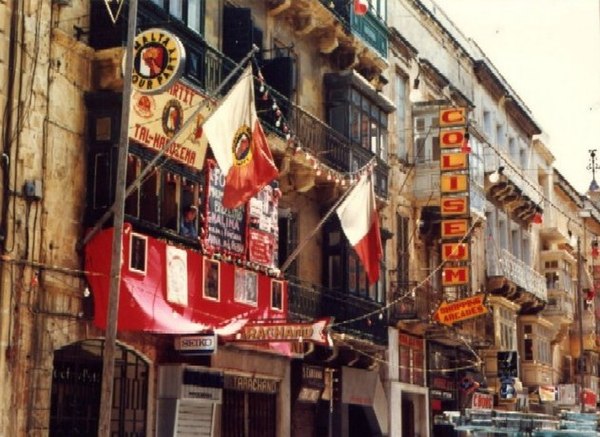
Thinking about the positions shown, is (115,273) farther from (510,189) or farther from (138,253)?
(510,189)

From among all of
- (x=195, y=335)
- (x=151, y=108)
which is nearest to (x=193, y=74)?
(x=151, y=108)

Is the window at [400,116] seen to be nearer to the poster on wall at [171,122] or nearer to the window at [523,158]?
the poster on wall at [171,122]

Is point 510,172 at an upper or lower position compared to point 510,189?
upper

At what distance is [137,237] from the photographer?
700 inches

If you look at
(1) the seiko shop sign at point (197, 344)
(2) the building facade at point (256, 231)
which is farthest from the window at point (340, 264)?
(1) the seiko shop sign at point (197, 344)

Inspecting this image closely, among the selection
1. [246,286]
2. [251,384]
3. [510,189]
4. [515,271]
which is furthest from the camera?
[515,271]

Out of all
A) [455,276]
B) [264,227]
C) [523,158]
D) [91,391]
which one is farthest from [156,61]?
[523,158]

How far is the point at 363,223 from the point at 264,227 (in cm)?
205

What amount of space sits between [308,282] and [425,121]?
427 inches

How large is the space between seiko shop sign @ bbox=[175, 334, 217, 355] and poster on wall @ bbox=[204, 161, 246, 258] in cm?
210

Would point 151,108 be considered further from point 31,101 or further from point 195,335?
point 195,335

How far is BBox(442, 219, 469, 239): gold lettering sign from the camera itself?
32.3 m

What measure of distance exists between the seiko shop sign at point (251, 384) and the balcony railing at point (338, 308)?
5.14 ft

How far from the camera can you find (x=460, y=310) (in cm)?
3056
